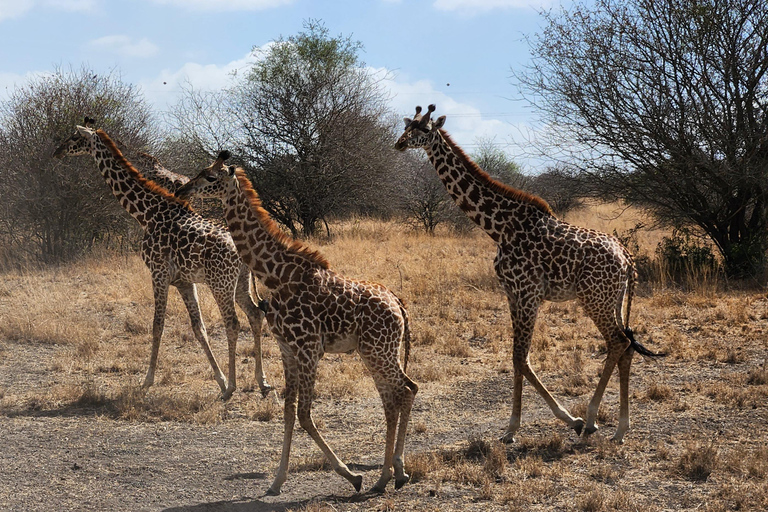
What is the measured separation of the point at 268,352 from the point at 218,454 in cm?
331

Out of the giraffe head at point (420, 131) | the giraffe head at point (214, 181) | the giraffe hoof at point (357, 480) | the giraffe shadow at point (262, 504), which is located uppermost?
the giraffe head at point (420, 131)

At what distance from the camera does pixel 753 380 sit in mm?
7648

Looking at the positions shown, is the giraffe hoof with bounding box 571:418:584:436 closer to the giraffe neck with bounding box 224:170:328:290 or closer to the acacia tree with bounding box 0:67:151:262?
the giraffe neck with bounding box 224:170:328:290

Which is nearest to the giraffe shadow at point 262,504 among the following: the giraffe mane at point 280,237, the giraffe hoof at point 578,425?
the giraffe mane at point 280,237

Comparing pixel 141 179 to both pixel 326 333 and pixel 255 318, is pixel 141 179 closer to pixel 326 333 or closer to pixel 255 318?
pixel 255 318

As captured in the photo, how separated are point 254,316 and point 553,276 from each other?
319 centimetres

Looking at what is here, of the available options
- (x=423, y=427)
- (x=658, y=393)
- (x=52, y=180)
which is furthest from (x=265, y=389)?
(x=52, y=180)

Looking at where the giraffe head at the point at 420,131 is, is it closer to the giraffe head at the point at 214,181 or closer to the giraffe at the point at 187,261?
the giraffe head at the point at 214,181

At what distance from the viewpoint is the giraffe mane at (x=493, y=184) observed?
662cm

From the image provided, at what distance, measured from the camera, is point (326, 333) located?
5.29 m

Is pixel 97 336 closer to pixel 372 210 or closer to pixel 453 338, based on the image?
pixel 453 338

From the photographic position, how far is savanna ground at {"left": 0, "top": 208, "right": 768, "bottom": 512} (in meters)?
5.10

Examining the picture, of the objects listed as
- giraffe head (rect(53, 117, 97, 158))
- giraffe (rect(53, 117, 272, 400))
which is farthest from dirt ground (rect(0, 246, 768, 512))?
giraffe head (rect(53, 117, 97, 158))

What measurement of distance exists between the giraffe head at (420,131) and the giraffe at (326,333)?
69.7 inches
